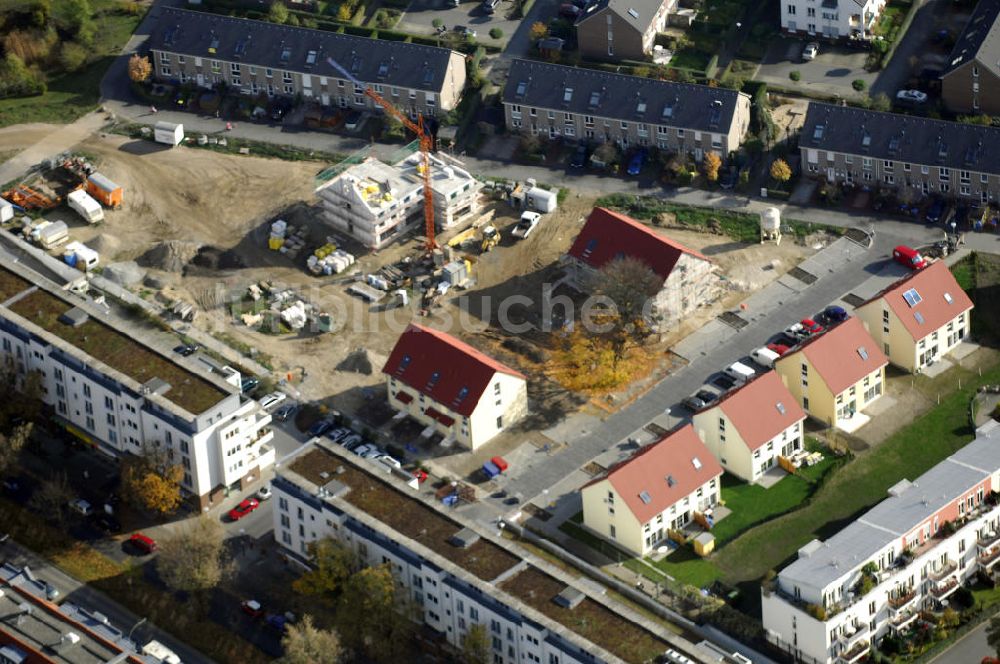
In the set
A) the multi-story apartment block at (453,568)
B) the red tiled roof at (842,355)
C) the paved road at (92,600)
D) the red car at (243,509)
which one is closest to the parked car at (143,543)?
the paved road at (92,600)

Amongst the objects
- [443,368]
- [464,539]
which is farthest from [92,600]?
[443,368]

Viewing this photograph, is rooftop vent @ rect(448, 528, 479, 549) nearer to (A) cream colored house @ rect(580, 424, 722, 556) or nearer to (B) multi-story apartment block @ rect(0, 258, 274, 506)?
(A) cream colored house @ rect(580, 424, 722, 556)

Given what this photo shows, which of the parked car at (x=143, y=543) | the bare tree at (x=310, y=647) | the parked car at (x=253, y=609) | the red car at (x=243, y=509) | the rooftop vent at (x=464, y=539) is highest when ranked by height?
the rooftop vent at (x=464, y=539)

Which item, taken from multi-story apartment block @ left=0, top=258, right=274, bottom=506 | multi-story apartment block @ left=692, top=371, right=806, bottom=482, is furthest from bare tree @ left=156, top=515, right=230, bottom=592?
multi-story apartment block @ left=692, top=371, right=806, bottom=482

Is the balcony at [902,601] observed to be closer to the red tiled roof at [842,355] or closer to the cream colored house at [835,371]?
the cream colored house at [835,371]

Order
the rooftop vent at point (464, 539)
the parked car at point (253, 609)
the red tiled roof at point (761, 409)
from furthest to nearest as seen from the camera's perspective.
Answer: the red tiled roof at point (761, 409) < the parked car at point (253, 609) < the rooftop vent at point (464, 539)

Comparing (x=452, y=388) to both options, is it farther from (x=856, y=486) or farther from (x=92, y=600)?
(x=92, y=600)
